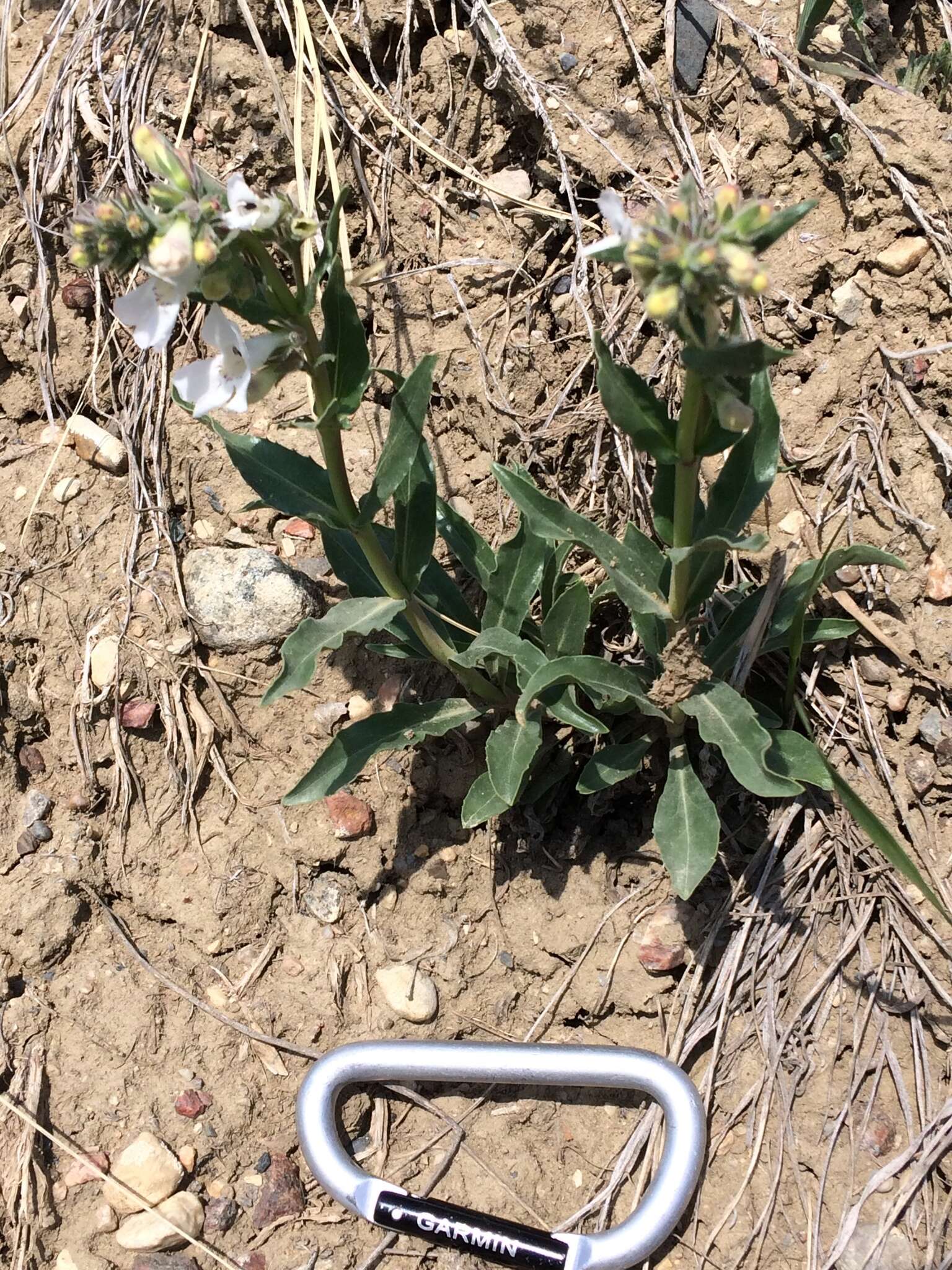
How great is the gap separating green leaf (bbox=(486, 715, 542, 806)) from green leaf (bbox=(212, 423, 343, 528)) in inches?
27.9

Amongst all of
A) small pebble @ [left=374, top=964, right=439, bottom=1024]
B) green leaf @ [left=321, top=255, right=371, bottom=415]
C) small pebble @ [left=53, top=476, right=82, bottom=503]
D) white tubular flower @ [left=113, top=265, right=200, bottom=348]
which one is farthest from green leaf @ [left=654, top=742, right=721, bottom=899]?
small pebble @ [left=53, top=476, right=82, bottom=503]

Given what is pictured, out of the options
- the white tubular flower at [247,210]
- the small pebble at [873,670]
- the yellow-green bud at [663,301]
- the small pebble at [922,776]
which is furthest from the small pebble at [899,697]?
the white tubular flower at [247,210]

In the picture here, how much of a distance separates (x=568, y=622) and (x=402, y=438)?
0.66m

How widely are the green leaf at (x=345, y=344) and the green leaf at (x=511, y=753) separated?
88 cm

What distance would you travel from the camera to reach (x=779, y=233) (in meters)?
1.65

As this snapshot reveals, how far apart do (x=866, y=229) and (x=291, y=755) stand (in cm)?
233

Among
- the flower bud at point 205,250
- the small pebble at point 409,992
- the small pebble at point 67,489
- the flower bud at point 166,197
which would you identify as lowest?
the small pebble at point 409,992

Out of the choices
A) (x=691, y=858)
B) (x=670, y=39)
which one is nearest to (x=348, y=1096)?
(x=691, y=858)

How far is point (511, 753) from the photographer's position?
249 centimetres

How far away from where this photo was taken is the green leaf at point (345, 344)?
203 centimetres

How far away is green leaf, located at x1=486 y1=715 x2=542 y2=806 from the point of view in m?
2.42

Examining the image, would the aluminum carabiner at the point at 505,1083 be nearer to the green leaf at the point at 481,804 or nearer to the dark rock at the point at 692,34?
the green leaf at the point at 481,804

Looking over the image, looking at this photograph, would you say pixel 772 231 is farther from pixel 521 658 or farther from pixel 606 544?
pixel 521 658

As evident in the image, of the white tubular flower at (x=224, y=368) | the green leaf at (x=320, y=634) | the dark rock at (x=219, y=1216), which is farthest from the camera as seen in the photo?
the dark rock at (x=219, y=1216)
